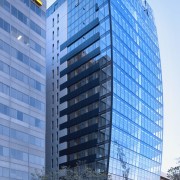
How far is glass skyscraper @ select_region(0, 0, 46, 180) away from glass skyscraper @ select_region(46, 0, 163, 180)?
21949 millimetres

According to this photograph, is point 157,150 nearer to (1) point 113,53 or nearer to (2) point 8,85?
(1) point 113,53

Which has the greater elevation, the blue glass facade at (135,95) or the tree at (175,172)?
the blue glass facade at (135,95)

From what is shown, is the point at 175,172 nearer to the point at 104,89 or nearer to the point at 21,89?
the point at 21,89

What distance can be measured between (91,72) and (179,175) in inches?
1775

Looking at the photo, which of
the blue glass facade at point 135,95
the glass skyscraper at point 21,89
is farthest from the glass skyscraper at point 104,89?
the glass skyscraper at point 21,89

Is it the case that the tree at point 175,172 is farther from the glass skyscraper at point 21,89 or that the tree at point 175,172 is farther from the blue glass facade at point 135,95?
the blue glass facade at point 135,95

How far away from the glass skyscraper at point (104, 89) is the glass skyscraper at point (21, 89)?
21.9m

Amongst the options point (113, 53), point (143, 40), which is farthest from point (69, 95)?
point (143, 40)

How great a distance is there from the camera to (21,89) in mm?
69750

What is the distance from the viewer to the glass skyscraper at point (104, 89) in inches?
3681

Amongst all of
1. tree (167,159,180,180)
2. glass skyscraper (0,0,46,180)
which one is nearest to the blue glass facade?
glass skyscraper (0,0,46,180)

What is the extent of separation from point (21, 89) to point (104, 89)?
28.2 metres

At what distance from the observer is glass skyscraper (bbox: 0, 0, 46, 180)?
65688 mm

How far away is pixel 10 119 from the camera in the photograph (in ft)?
218
